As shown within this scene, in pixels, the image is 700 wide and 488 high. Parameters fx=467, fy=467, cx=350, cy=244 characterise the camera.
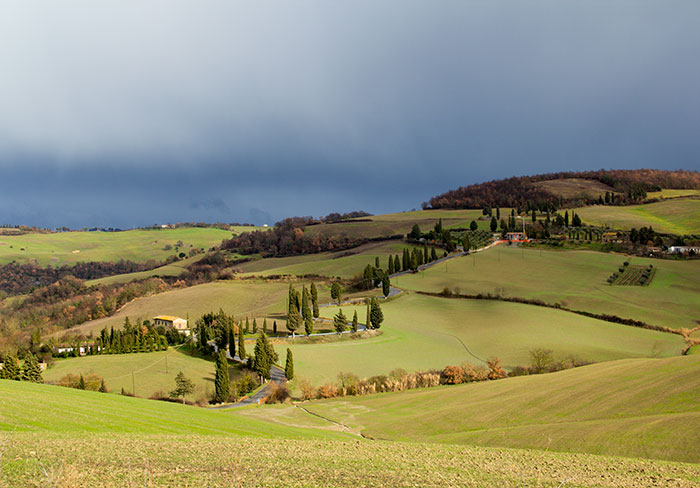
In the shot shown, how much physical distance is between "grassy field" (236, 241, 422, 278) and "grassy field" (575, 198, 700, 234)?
72436 mm

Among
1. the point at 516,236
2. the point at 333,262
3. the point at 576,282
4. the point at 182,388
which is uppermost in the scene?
the point at 516,236

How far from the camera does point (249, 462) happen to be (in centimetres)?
1557

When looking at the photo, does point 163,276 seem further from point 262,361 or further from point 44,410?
point 44,410

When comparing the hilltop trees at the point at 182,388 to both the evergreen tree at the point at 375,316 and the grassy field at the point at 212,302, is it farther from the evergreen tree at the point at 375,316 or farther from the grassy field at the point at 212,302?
the grassy field at the point at 212,302

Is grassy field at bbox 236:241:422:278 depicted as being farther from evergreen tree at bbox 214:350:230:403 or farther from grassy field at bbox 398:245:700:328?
evergreen tree at bbox 214:350:230:403

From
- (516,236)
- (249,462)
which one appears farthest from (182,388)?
(516,236)

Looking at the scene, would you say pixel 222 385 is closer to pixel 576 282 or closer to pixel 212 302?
pixel 212 302

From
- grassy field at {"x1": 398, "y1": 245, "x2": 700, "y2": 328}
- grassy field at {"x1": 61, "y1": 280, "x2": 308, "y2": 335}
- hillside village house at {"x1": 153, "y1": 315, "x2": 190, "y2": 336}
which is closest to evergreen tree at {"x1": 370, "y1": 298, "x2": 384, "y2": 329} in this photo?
grassy field at {"x1": 398, "y1": 245, "x2": 700, "y2": 328}

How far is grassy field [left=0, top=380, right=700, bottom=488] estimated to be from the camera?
42.3 ft

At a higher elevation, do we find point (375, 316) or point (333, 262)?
point (333, 262)

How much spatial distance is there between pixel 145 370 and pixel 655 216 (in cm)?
17646

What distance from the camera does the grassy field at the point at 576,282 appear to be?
79.1m

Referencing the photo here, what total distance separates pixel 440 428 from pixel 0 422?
80.8ft

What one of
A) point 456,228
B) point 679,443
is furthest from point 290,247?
point 679,443
